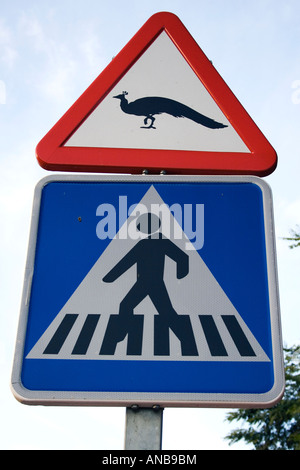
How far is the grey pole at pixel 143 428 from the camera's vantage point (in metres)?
0.99

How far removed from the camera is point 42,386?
1.09m

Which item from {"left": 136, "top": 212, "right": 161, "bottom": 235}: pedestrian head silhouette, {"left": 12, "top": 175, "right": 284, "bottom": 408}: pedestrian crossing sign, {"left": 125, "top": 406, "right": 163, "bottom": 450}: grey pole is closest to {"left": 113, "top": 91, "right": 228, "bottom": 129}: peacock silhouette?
{"left": 12, "top": 175, "right": 284, "bottom": 408}: pedestrian crossing sign

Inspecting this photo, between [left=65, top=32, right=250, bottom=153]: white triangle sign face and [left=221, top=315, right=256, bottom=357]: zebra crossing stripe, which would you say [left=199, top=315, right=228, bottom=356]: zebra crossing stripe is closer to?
[left=221, top=315, right=256, bottom=357]: zebra crossing stripe

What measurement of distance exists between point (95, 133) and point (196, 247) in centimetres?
56

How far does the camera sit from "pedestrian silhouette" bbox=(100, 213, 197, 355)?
1108 millimetres

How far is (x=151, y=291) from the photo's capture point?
3.84 feet

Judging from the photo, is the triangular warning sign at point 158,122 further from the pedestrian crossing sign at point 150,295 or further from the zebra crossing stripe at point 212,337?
the zebra crossing stripe at point 212,337

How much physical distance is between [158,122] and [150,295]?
63 cm

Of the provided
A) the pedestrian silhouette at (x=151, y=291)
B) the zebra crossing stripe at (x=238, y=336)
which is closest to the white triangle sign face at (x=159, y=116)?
the pedestrian silhouette at (x=151, y=291)

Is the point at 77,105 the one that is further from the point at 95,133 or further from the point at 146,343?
the point at 146,343

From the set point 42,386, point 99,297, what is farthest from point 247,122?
point 42,386

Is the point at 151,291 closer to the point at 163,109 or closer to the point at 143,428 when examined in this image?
the point at 143,428

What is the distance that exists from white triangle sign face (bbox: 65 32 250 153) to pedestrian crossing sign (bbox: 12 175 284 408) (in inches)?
7.1

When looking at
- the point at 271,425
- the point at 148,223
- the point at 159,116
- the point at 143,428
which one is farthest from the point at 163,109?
the point at 271,425
